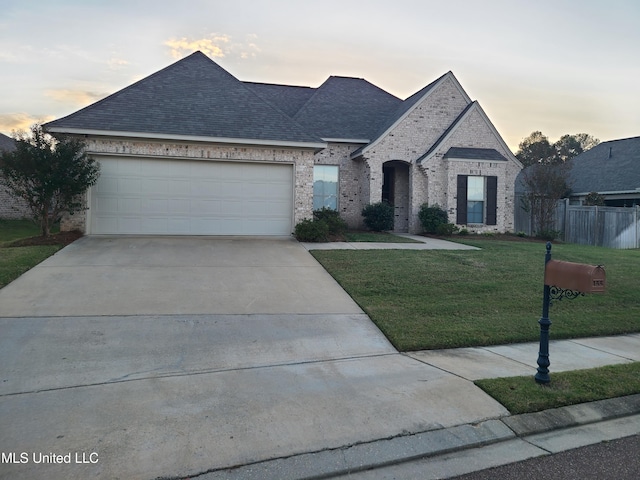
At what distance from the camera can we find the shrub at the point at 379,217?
1923 centimetres

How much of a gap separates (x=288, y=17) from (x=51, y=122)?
7632 mm

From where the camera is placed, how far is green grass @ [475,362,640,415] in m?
4.65

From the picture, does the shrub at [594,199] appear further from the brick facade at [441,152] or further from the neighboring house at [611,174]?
the brick facade at [441,152]

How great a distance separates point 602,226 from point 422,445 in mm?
20748

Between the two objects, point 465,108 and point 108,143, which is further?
point 465,108

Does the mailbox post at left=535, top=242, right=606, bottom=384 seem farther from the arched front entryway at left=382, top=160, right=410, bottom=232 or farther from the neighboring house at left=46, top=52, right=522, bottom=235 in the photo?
the arched front entryway at left=382, top=160, right=410, bottom=232

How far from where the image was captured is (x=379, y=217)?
19234 millimetres

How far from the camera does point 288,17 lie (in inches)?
533

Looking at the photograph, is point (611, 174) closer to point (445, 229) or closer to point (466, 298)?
point (445, 229)

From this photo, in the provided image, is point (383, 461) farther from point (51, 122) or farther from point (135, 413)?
point (51, 122)

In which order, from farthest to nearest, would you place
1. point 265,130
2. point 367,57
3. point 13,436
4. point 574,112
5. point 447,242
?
point 574,112 < point 367,57 < point 447,242 < point 265,130 < point 13,436

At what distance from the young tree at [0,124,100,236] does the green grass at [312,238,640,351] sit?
720 centimetres

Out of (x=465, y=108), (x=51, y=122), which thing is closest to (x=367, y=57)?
(x=465, y=108)

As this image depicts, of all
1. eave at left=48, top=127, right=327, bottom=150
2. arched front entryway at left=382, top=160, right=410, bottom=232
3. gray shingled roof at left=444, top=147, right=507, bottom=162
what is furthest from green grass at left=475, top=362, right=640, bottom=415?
arched front entryway at left=382, top=160, right=410, bottom=232
